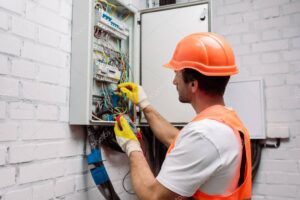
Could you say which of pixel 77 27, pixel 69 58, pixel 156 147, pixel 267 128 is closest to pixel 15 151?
pixel 69 58

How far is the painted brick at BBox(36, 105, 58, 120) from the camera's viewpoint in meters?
1.26

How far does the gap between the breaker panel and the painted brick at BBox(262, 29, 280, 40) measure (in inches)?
41.2

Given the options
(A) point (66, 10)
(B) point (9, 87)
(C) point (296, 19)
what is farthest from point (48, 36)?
(C) point (296, 19)

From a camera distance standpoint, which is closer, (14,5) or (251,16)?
(14,5)

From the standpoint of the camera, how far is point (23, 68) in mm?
1182

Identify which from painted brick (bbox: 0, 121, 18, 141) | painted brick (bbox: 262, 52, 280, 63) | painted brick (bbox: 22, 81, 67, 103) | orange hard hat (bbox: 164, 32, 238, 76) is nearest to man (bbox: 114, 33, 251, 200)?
orange hard hat (bbox: 164, 32, 238, 76)

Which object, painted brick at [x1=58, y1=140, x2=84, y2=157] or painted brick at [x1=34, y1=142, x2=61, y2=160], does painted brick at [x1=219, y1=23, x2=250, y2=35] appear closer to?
painted brick at [x1=58, y1=140, x2=84, y2=157]

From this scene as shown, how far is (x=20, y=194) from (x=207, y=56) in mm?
923

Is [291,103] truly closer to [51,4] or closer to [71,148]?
[71,148]

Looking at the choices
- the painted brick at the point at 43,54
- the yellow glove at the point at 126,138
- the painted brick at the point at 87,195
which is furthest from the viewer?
the painted brick at the point at 87,195

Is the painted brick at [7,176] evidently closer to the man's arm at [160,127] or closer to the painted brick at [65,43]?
the painted brick at [65,43]

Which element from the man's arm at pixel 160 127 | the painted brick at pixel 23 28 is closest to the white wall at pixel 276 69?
the man's arm at pixel 160 127

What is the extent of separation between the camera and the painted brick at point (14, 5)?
1.11 metres

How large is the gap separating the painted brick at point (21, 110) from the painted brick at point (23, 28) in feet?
0.92
